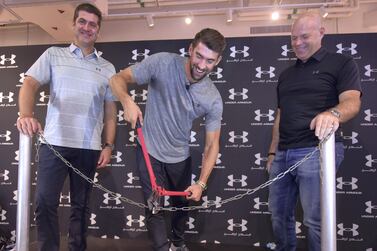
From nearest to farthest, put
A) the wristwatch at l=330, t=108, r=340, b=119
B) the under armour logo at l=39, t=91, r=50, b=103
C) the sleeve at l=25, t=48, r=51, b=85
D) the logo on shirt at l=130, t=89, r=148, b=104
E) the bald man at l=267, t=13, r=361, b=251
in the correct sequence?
the wristwatch at l=330, t=108, r=340, b=119 < the bald man at l=267, t=13, r=361, b=251 < the sleeve at l=25, t=48, r=51, b=85 < the logo on shirt at l=130, t=89, r=148, b=104 < the under armour logo at l=39, t=91, r=50, b=103

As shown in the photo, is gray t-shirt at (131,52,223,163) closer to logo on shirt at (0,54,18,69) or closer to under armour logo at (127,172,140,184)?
under armour logo at (127,172,140,184)

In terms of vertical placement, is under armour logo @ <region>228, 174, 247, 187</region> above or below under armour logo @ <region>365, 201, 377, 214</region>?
above

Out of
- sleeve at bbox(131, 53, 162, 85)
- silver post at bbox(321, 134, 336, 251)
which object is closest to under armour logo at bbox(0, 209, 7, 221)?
sleeve at bbox(131, 53, 162, 85)

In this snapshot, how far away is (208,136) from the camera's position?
2111mm

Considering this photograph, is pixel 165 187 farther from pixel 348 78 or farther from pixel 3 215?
pixel 3 215

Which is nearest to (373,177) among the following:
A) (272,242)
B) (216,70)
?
(272,242)

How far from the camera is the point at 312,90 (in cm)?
203

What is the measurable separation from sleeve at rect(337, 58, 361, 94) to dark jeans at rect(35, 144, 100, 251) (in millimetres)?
1643

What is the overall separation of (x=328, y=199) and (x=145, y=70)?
1206 mm

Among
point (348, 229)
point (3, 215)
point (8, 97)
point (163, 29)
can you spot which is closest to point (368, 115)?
point (348, 229)

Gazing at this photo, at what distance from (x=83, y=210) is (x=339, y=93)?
181cm

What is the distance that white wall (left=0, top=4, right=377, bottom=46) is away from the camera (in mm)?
4207

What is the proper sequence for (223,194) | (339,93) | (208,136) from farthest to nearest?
1. (223,194)
2. (208,136)
3. (339,93)

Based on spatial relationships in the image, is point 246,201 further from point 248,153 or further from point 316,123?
point 316,123
